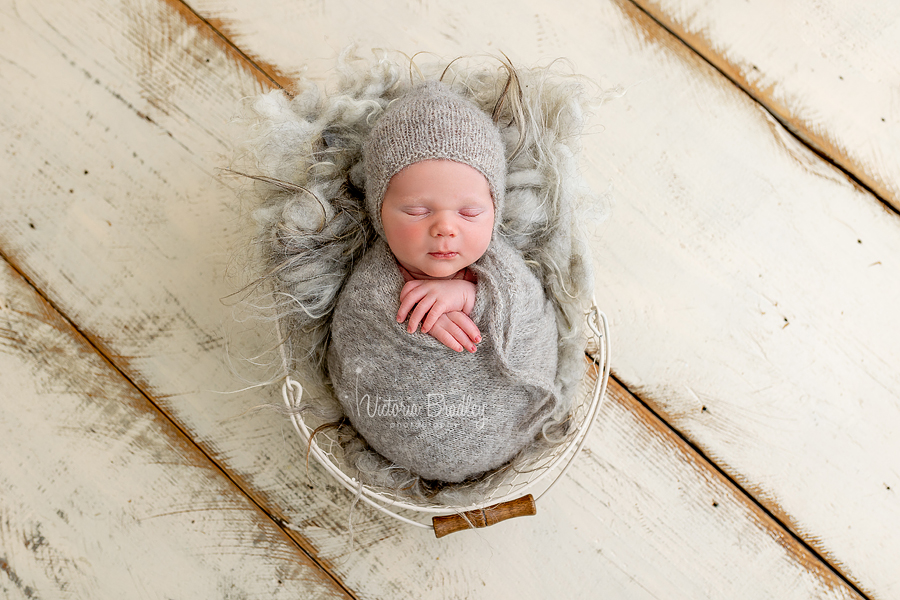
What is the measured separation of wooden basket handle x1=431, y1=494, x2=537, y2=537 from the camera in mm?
1034

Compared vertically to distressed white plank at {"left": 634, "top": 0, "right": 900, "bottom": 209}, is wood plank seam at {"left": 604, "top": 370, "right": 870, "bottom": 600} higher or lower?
lower

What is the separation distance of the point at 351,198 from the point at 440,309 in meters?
0.29

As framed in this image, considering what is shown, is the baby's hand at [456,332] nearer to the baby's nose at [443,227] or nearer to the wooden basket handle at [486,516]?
the baby's nose at [443,227]

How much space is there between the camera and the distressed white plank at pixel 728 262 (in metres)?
1.24

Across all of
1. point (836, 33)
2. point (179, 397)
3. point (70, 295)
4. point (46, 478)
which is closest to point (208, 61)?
point (70, 295)

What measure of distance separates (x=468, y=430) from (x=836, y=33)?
1179 mm

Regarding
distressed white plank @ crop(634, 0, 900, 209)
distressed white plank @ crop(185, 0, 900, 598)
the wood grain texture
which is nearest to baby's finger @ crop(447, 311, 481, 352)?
distressed white plank @ crop(185, 0, 900, 598)

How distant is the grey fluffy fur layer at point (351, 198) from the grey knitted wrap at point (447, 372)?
0.21 ft

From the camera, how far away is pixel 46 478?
46.4 inches

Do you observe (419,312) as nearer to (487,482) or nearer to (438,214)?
(438,214)

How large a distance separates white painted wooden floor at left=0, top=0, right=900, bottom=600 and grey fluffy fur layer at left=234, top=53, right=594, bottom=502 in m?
0.20

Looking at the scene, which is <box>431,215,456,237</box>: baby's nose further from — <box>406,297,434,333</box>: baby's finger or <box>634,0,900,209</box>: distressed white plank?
<box>634,0,900,209</box>: distressed white plank

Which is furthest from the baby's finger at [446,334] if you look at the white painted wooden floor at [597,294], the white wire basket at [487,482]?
the white painted wooden floor at [597,294]
